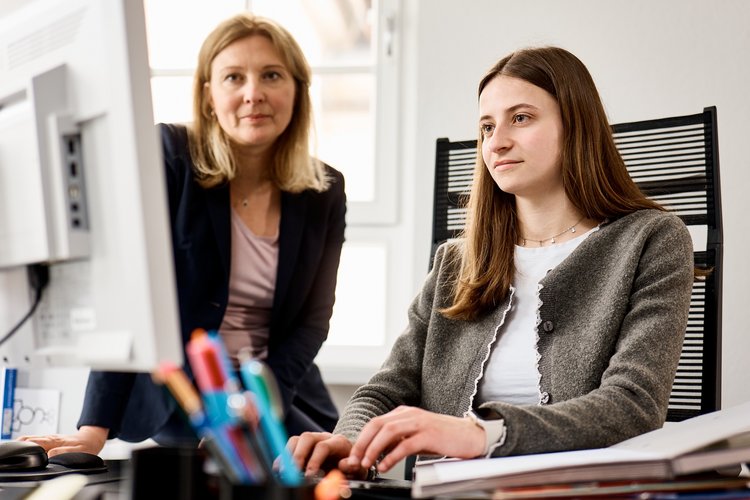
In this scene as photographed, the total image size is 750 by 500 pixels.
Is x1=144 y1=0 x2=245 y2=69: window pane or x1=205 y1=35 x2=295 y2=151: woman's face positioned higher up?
x1=144 y1=0 x2=245 y2=69: window pane

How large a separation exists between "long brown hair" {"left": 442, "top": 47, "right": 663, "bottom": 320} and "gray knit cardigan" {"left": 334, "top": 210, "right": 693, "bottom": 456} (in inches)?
1.2

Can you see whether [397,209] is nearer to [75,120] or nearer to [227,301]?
[227,301]

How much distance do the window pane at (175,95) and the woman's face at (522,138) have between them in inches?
57.5

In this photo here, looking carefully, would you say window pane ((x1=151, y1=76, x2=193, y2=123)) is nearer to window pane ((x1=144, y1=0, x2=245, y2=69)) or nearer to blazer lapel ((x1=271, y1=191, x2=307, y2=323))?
window pane ((x1=144, y1=0, x2=245, y2=69))

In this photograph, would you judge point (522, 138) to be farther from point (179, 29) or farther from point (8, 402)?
point (8, 402)

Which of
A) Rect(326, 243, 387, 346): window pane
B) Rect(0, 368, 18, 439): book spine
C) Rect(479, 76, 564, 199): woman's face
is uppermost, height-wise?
Rect(479, 76, 564, 199): woman's face

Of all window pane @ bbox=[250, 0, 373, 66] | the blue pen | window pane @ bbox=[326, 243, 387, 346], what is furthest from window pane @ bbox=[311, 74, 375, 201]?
the blue pen

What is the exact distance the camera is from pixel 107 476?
910mm

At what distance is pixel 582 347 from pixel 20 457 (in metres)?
0.76

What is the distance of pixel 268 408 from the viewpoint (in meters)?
0.54

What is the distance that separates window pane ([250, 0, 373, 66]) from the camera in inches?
98.1

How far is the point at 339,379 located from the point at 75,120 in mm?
1691

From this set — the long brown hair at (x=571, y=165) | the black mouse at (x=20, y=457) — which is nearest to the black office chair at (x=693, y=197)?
the long brown hair at (x=571, y=165)

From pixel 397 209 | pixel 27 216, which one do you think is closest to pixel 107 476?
pixel 27 216
